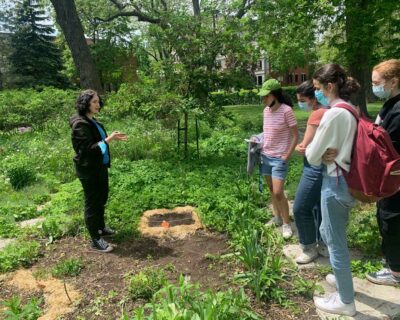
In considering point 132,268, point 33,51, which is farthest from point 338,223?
point 33,51

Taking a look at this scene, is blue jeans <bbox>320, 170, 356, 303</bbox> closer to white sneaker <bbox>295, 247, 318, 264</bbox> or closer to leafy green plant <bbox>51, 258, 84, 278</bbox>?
white sneaker <bbox>295, 247, 318, 264</bbox>

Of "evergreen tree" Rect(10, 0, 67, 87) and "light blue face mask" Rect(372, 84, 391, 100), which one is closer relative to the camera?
"light blue face mask" Rect(372, 84, 391, 100)

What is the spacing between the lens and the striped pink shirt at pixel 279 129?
4332 millimetres

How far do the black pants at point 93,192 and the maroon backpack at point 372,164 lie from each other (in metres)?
2.79

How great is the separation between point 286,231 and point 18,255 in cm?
312

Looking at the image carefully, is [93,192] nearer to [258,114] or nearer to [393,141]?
[393,141]

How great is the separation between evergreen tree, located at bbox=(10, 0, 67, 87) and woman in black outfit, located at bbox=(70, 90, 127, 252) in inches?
1094

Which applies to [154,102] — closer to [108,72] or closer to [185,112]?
[185,112]

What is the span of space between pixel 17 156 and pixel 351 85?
7814 mm

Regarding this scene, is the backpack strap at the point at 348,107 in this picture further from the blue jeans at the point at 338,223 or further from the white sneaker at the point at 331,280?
the white sneaker at the point at 331,280

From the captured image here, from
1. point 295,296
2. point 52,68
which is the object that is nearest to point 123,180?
point 295,296

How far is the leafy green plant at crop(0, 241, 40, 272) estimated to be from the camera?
4.20 metres

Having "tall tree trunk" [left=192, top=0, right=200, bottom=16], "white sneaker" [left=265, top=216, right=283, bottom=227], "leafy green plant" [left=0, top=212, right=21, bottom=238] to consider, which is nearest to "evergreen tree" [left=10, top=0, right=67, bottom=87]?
"tall tree trunk" [left=192, top=0, right=200, bottom=16]

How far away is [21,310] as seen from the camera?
333 cm
